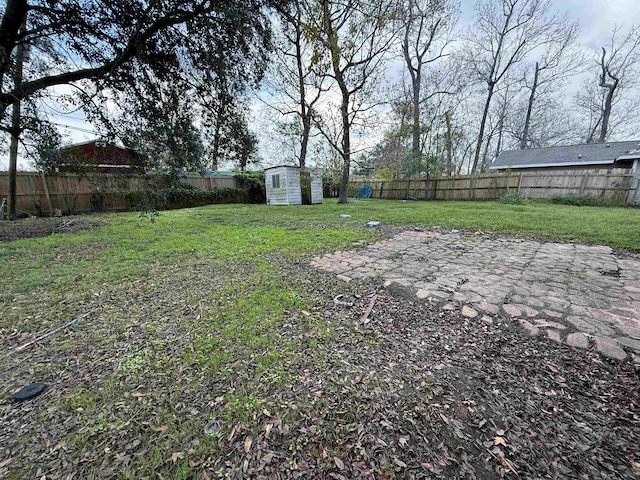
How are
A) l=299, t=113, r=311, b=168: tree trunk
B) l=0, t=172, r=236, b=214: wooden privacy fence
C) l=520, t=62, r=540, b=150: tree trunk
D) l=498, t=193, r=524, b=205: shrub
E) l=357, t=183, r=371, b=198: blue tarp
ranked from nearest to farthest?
l=0, t=172, r=236, b=214: wooden privacy fence → l=498, t=193, r=524, b=205: shrub → l=299, t=113, r=311, b=168: tree trunk → l=520, t=62, r=540, b=150: tree trunk → l=357, t=183, r=371, b=198: blue tarp

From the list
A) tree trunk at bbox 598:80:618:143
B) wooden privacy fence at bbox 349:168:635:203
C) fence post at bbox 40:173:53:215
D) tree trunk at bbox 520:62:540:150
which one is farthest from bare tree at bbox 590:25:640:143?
fence post at bbox 40:173:53:215

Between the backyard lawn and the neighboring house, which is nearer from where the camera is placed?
the backyard lawn

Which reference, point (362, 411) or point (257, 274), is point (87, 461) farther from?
point (257, 274)

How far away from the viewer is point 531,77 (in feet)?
55.3

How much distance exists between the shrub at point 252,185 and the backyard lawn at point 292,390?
36.8ft

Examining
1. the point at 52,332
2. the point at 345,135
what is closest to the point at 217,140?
the point at 52,332

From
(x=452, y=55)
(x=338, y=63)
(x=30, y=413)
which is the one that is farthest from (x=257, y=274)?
(x=452, y=55)

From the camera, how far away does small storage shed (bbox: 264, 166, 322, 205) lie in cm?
1201

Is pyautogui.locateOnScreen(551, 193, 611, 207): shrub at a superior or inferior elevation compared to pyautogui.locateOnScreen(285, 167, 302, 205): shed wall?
inferior

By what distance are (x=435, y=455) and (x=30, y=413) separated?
1.82m

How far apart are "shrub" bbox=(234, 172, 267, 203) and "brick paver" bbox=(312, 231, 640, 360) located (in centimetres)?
1063

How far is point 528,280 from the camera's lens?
2570mm

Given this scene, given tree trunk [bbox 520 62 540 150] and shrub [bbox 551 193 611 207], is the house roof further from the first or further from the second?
shrub [bbox 551 193 611 207]

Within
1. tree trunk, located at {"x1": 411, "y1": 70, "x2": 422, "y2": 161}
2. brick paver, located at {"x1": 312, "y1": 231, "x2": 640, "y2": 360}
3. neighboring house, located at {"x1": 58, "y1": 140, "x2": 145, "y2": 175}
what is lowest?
brick paver, located at {"x1": 312, "y1": 231, "x2": 640, "y2": 360}
